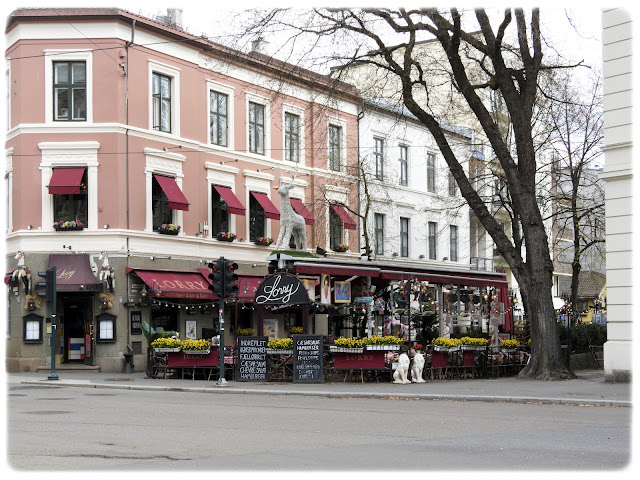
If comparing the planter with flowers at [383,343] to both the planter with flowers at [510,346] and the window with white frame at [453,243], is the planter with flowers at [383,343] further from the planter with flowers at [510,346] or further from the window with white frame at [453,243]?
the window with white frame at [453,243]

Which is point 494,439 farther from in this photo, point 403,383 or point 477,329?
point 477,329

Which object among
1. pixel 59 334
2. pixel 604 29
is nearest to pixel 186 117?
pixel 59 334

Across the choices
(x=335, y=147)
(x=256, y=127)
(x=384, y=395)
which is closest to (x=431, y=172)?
(x=335, y=147)

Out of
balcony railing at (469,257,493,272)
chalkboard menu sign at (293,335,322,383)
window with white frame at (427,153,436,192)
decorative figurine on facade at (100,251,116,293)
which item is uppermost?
window with white frame at (427,153,436,192)

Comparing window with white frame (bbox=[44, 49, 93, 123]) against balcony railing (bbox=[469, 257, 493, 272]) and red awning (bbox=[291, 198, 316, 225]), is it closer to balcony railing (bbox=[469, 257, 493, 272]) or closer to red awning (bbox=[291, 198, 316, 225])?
red awning (bbox=[291, 198, 316, 225])

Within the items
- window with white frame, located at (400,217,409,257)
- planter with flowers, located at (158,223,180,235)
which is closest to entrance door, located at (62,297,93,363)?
planter with flowers, located at (158,223,180,235)

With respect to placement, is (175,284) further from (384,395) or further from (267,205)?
(384,395)

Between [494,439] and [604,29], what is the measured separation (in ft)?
44.1

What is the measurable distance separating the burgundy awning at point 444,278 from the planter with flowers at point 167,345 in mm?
6696

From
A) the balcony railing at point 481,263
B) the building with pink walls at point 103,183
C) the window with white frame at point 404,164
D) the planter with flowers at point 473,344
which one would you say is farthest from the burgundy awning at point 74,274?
the balcony railing at point 481,263

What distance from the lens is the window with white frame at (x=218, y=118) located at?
117ft

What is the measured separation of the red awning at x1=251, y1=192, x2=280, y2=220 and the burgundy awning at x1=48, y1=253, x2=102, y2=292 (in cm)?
875

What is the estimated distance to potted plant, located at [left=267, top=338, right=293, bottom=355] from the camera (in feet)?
80.1

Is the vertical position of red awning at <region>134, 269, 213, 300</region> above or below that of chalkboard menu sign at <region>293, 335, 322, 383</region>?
above
